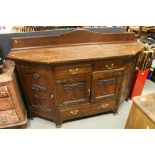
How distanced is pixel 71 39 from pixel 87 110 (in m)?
0.87

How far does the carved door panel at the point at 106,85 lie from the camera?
5.16ft

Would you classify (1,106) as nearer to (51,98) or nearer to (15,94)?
(15,94)

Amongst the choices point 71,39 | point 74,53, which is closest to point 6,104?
point 74,53

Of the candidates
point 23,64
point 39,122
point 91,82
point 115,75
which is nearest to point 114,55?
point 115,75

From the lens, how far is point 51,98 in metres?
1.58

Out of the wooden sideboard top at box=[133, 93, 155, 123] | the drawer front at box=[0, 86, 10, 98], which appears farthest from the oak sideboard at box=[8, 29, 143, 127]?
the wooden sideboard top at box=[133, 93, 155, 123]

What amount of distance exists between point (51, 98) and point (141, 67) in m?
1.31

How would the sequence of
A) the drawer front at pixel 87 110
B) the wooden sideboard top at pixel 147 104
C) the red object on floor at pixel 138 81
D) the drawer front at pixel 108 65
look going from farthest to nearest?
the red object on floor at pixel 138 81, the drawer front at pixel 87 110, the drawer front at pixel 108 65, the wooden sideboard top at pixel 147 104

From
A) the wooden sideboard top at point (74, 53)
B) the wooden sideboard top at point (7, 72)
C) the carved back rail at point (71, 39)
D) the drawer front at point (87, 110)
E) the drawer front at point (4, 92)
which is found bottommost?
the drawer front at point (87, 110)

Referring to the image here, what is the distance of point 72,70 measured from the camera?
1.43 m

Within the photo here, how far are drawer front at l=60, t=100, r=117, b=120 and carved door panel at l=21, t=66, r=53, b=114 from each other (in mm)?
195

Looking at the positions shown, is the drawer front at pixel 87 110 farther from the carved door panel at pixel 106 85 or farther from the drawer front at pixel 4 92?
the drawer front at pixel 4 92

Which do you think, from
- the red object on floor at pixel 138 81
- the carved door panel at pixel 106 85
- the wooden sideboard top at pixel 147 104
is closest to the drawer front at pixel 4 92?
the carved door panel at pixel 106 85

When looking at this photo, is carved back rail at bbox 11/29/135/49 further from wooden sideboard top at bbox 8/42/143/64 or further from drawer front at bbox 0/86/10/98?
drawer front at bbox 0/86/10/98
